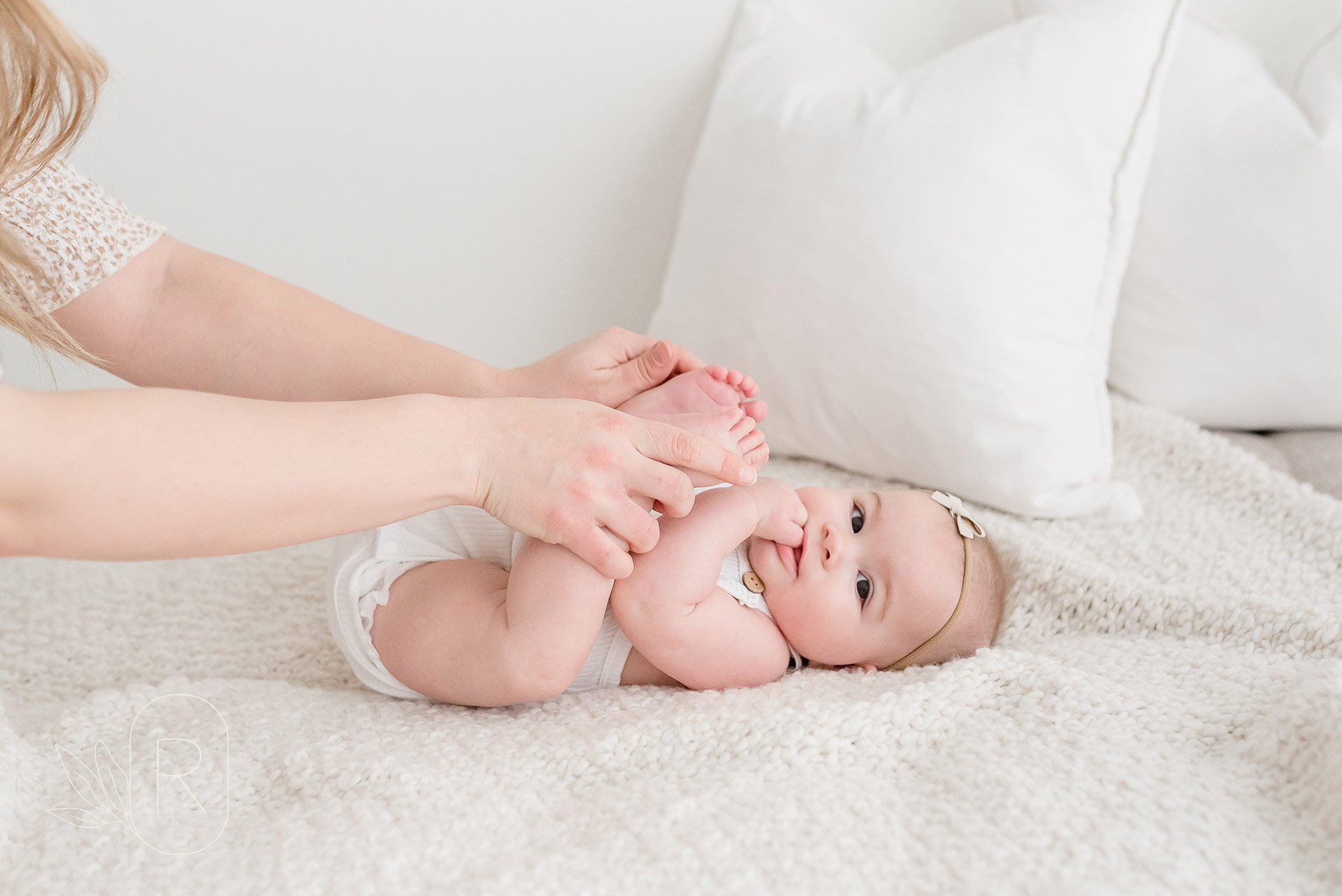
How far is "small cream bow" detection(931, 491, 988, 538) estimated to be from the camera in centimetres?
126

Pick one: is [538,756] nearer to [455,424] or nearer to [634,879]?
[634,879]

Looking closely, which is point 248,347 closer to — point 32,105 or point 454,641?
point 32,105

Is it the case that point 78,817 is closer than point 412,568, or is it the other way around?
point 78,817

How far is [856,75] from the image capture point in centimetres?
154

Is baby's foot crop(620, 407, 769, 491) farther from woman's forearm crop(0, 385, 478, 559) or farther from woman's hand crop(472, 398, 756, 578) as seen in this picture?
woman's forearm crop(0, 385, 478, 559)

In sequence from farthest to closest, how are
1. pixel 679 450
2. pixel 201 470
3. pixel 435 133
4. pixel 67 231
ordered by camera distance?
pixel 435 133, pixel 67 231, pixel 679 450, pixel 201 470

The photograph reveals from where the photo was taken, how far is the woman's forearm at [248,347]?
117 centimetres

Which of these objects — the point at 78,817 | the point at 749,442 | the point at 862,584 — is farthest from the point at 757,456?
the point at 78,817

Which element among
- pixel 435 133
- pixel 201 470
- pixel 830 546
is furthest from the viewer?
pixel 435 133

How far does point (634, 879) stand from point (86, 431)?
52 cm

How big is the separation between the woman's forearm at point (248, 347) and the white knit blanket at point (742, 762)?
0.30 m

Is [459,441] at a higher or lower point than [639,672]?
higher

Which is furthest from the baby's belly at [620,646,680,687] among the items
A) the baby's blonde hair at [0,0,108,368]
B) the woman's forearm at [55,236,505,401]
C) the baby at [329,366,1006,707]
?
the baby's blonde hair at [0,0,108,368]

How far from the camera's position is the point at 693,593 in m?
1.08
